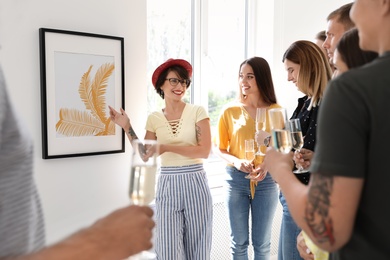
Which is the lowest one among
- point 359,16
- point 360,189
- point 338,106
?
point 360,189

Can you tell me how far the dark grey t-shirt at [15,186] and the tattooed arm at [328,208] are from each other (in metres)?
0.59

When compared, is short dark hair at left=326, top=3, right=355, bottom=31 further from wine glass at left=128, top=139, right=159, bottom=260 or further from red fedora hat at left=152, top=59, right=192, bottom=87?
wine glass at left=128, top=139, right=159, bottom=260

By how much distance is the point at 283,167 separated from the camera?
1.12 metres

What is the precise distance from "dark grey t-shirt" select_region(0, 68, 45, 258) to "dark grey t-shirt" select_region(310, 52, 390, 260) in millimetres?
601

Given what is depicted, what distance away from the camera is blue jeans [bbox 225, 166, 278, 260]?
3070mm

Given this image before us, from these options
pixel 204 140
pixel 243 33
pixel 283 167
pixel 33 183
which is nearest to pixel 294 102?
pixel 243 33

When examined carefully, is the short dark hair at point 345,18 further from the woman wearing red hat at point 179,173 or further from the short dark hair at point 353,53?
the woman wearing red hat at point 179,173

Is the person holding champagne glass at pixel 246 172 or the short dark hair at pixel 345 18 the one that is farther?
the person holding champagne glass at pixel 246 172

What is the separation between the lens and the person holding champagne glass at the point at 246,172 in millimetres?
3070

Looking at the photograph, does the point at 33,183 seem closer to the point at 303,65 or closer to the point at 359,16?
the point at 359,16

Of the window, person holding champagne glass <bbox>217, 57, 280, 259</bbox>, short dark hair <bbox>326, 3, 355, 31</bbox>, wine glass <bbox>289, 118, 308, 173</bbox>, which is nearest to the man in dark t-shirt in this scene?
wine glass <bbox>289, 118, 308, 173</bbox>

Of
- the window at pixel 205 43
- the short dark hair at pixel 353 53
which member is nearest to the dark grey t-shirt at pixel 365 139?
the short dark hair at pixel 353 53

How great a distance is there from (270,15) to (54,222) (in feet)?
8.79

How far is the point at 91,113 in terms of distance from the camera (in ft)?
8.89
